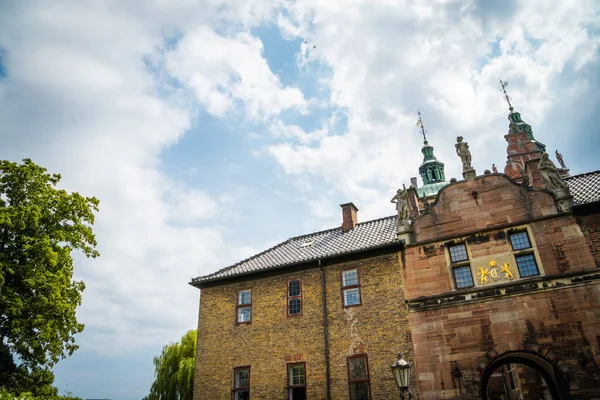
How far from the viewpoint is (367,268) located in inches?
696

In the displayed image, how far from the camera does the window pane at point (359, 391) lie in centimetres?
1563

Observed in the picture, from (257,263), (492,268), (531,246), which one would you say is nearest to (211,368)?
(257,263)

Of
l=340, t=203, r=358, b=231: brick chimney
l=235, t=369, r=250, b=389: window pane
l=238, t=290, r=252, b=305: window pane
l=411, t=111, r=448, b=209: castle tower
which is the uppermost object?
l=411, t=111, r=448, b=209: castle tower

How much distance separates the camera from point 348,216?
22.5 m

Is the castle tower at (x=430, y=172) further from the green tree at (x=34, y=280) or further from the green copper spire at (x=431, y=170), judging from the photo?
the green tree at (x=34, y=280)

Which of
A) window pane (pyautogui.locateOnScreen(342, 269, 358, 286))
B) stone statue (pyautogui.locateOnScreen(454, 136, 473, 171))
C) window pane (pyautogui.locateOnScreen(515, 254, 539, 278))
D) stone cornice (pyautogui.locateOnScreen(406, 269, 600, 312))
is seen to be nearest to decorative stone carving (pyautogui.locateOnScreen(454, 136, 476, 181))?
stone statue (pyautogui.locateOnScreen(454, 136, 473, 171))

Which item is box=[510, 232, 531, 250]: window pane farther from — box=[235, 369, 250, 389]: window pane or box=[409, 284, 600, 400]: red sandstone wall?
box=[235, 369, 250, 389]: window pane

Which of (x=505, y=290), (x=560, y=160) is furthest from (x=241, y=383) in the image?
(x=560, y=160)

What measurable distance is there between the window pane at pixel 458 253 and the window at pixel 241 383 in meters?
10.3

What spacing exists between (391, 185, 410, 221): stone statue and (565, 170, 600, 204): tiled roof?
20.6 ft

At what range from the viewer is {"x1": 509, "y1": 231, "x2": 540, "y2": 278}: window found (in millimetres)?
14875

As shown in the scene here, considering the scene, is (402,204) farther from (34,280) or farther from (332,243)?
(34,280)

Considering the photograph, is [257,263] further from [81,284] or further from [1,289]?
[1,289]

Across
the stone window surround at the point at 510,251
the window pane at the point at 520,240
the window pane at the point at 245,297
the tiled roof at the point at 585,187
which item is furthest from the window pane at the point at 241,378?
the tiled roof at the point at 585,187
